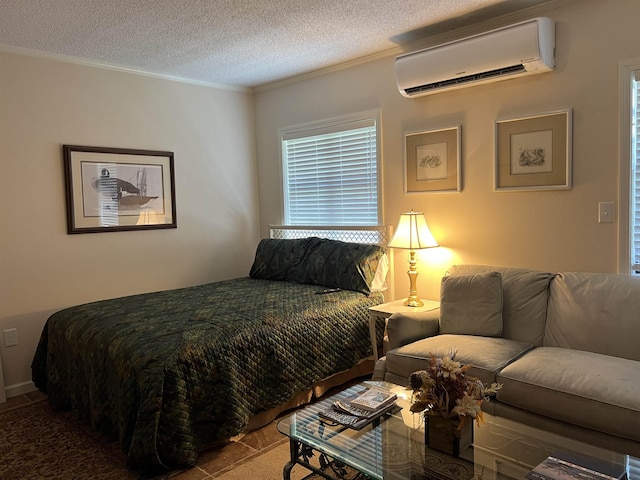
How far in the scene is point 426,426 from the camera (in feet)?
5.75

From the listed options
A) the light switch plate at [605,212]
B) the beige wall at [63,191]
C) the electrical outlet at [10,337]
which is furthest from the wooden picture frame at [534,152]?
the electrical outlet at [10,337]

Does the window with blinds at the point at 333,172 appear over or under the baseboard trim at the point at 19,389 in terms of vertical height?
over

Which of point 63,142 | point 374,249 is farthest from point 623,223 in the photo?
point 63,142

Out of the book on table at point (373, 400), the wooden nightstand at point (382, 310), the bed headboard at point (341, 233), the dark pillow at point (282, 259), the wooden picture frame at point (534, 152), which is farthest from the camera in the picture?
the dark pillow at point (282, 259)

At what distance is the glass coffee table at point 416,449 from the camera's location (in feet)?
5.26

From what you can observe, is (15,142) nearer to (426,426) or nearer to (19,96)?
(19,96)

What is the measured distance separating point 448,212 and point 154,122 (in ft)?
8.65

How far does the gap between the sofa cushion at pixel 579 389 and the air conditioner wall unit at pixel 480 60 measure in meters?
1.72

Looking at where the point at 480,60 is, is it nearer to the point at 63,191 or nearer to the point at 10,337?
the point at 63,191

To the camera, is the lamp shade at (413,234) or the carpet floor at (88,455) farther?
the lamp shade at (413,234)

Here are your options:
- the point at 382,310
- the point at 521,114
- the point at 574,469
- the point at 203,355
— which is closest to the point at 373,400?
the point at 574,469

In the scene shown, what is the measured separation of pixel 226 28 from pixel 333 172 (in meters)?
1.59

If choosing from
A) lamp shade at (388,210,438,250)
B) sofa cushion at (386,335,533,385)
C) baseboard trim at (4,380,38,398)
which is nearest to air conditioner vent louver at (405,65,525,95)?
lamp shade at (388,210,438,250)

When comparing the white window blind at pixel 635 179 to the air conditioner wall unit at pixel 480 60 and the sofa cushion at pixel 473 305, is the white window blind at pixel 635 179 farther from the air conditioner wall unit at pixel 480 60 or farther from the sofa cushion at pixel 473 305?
the sofa cushion at pixel 473 305
